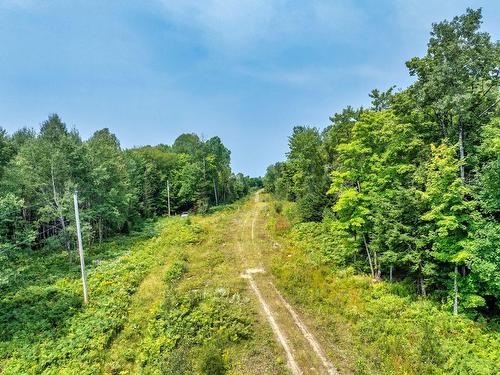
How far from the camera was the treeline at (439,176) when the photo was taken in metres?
14.7

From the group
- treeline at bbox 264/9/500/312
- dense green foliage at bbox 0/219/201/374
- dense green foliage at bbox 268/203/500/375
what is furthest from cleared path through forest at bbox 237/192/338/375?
dense green foliage at bbox 0/219/201/374

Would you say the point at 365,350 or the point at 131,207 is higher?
the point at 131,207

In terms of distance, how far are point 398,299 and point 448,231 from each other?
15.4 feet

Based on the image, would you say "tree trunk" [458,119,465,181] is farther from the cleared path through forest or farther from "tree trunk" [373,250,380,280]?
the cleared path through forest

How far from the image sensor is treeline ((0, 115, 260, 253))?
28188 millimetres

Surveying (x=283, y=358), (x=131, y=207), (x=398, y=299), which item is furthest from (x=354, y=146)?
(x=131, y=207)

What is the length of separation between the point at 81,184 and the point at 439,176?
108 feet

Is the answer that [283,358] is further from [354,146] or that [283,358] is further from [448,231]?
[354,146]

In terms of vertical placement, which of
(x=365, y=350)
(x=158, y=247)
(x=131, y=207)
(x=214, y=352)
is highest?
(x=131, y=207)

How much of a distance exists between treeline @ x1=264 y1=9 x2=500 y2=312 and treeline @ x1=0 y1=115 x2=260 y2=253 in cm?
2191

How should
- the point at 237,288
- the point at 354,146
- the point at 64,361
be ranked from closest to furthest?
the point at 64,361, the point at 237,288, the point at 354,146

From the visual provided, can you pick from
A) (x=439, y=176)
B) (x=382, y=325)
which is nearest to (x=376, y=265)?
(x=382, y=325)

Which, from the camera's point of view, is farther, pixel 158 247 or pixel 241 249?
pixel 158 247

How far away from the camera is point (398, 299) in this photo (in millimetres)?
17031
